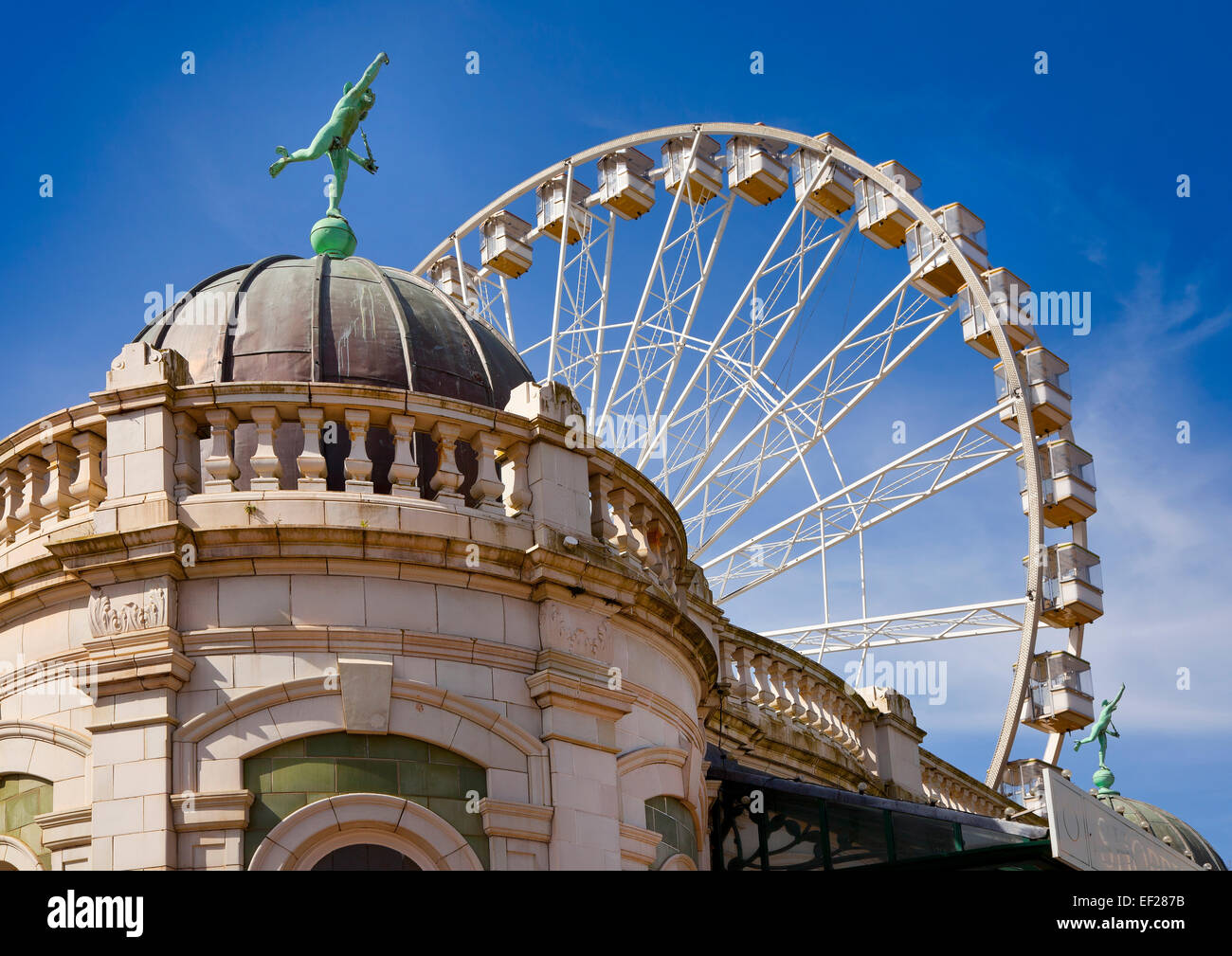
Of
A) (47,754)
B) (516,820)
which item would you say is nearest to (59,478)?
(47,754)

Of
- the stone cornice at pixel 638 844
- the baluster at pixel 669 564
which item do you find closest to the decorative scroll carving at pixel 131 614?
the stone cornice at pixel 638 844

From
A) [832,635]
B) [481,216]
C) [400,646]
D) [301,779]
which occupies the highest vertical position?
[481,216]

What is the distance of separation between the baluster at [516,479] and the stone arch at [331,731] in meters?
2.02

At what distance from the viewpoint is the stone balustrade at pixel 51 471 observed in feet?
51.5

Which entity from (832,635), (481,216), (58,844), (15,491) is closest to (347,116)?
(15,491)

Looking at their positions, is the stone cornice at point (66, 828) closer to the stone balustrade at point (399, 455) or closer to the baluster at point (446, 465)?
the stone balustrade at point (399, 455)

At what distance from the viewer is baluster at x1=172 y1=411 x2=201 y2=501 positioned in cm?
1534

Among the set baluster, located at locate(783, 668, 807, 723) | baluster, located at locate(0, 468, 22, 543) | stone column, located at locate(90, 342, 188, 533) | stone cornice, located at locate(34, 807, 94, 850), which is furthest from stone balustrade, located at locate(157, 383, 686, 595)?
baluster, located at locate(783, 668, 807, 723)

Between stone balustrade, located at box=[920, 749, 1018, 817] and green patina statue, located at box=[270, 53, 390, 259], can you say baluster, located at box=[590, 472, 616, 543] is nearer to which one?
green patina statue, located at box=[270, 53, 390, 259]

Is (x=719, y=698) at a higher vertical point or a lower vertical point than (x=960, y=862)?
higher

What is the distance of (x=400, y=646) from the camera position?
1490 centimetres
